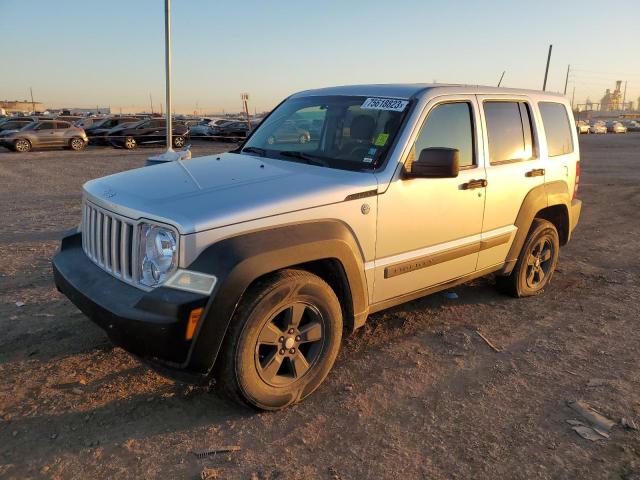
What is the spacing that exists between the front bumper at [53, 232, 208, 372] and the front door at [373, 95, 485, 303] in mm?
1389

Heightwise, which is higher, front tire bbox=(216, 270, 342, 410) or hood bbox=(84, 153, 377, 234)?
hood bbox=(84, 153, 377, 234)

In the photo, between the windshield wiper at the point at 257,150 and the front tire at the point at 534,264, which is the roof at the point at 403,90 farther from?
the front tire at the point at 534,264

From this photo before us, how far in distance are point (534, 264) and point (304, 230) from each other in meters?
3.08

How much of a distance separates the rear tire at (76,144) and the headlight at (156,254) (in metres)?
23.5

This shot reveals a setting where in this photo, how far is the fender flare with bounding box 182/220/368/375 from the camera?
255cm

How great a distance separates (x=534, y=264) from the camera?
5004 millimetres

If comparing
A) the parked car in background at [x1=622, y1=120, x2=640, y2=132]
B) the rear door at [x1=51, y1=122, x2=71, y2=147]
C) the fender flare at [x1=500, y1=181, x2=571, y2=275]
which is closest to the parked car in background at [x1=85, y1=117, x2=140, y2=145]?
the rear door at [x1=51, y1=122, x2=71, y2=147]

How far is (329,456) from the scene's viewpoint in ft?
8.73

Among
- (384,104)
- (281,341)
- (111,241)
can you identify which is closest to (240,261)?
(281,341)

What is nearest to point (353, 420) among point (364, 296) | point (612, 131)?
point (364, 296)

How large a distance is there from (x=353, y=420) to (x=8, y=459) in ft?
6.03

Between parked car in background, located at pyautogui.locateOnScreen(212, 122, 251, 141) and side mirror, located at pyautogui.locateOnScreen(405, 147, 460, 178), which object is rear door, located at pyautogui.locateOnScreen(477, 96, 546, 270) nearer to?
side mirror, located at pyautogui.locateOnScreen(405, 147, 460, 178)

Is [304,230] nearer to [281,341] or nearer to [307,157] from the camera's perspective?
[281,341]

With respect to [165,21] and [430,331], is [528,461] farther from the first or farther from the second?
[165,21]
